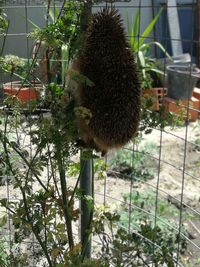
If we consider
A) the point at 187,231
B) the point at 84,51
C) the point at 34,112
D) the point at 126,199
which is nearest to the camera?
the point at 84,51

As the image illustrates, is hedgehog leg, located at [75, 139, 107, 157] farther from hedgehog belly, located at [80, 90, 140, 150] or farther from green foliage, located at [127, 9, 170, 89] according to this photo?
green foliage, located at [127, 9, 170, 89]

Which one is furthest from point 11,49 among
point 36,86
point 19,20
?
point 36,86

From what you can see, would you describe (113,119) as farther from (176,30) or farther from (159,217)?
(176,30)

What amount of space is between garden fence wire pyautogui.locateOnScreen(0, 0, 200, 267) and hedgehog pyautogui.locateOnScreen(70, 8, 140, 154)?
151 mm

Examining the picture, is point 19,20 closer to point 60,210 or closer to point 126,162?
point 126,162

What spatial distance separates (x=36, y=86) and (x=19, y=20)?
3627 millimetres

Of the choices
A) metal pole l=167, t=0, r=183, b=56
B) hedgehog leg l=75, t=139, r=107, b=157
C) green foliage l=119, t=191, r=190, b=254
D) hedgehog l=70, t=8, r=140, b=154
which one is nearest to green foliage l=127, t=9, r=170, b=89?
hedgehog l=70, t=8, r=140, b=154

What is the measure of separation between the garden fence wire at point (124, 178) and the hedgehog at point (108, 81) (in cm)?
15

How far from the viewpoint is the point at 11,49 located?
447cm

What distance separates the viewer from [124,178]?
13.3 feet

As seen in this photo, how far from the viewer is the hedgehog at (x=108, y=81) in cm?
152

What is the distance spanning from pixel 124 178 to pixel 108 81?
2572mm

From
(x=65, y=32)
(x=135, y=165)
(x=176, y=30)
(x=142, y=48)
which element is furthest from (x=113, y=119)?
(x=176, y=30)

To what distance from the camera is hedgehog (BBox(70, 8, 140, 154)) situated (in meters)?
1.52
